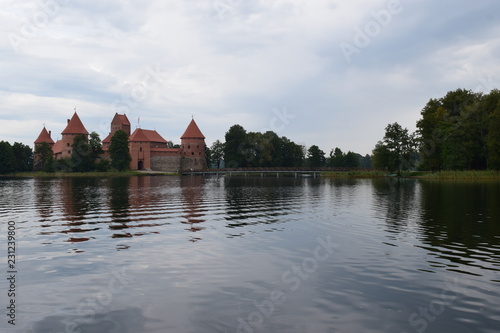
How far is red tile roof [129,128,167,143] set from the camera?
119312 millimetres

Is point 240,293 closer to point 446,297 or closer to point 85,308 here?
point 85,308

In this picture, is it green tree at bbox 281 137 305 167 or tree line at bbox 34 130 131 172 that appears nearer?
tree line at bbox 34 130 131 172

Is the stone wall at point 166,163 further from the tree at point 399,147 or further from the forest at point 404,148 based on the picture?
the tree at point 399,147

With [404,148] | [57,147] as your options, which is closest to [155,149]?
[57,147]

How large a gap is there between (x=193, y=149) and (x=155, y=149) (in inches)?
488

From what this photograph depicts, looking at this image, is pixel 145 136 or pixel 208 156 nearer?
pixel 145 136

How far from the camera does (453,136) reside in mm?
65875

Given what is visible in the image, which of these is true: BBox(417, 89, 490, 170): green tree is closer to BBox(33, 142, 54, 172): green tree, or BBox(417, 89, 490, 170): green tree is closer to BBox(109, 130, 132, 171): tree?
BBox(109, 130, 132, 171): tree

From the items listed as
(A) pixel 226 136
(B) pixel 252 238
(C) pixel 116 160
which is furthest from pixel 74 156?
(B) pixel 252 238

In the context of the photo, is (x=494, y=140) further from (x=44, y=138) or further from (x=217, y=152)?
(x=44, y=138)

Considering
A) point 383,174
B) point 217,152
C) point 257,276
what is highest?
point 217,152

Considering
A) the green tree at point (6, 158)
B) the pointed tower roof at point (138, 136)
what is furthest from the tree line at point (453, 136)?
the green tree at point (6, 158)

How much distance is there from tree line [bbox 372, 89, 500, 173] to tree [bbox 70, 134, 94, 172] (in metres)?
76.4

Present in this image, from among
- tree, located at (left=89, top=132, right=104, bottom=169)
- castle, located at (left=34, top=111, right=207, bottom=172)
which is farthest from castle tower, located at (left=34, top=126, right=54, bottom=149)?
tree, located at (left=89, top=132, right=104, bottom=169)
